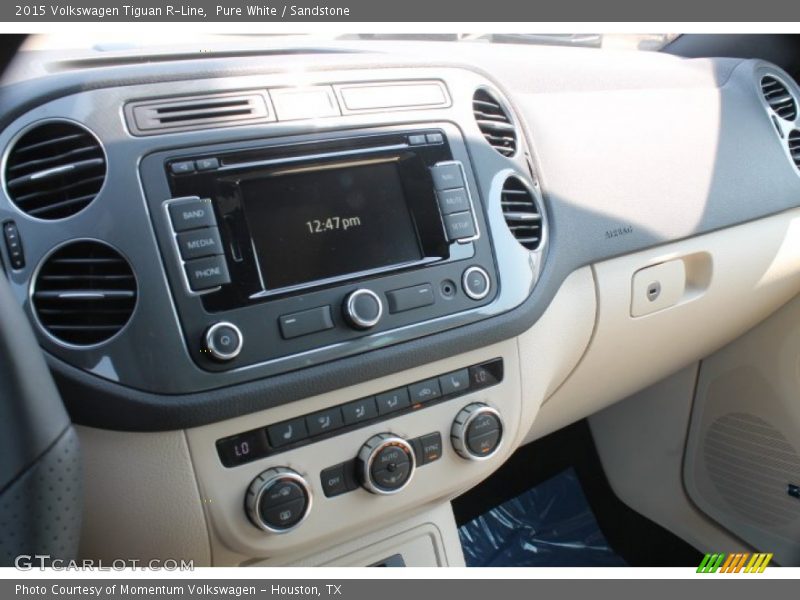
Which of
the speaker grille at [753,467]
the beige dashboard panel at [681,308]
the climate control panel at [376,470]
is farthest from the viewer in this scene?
the speaker grille at [753,467]

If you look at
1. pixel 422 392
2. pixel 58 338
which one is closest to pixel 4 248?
pixel 58 338

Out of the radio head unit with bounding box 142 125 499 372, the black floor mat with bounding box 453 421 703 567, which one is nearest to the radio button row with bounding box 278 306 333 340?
the radio head unit with bounding box 142 125 499 372

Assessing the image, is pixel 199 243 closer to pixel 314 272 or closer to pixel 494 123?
pixel 314 272

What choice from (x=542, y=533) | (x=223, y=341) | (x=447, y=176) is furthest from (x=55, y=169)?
(x=542, y=533)

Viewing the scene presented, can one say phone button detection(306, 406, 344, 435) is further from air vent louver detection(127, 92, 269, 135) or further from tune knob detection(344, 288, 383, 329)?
air vent louver detection(127, 92, 269, 135)

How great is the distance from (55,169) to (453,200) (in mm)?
529

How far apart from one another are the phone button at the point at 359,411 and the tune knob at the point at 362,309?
0.36 ft

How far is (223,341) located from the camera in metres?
0.91

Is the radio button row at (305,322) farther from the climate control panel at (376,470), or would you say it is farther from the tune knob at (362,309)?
the climate control panel at (376,470)

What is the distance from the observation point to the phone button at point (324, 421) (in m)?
1.00

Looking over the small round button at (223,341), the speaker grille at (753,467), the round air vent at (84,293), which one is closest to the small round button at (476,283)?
the small round button at (223,341)

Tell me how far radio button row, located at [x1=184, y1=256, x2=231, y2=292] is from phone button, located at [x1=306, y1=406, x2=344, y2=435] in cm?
22

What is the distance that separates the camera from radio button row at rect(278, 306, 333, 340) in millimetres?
958

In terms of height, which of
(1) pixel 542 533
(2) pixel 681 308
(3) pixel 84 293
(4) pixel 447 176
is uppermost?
(4) pixel 447 176
